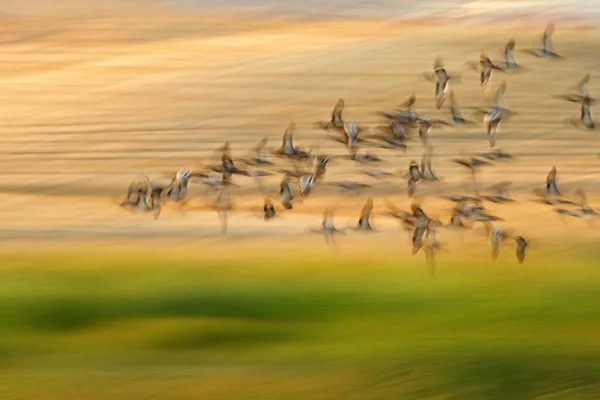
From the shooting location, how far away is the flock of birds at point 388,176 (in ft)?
8.83

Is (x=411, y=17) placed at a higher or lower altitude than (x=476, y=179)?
higher

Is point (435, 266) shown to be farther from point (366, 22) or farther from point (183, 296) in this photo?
point (366, 22)

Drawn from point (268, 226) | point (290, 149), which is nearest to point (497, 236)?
point (268, 226)

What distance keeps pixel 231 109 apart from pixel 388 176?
60 centimetres

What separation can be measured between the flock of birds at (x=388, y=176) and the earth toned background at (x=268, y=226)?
28mm

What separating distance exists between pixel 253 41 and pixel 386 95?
1.60 feet

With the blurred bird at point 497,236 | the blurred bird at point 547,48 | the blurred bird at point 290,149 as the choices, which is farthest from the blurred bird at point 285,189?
the blurred bird at point 547,48

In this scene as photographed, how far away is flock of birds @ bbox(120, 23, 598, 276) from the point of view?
2691 mm

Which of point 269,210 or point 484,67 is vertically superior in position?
point 484,67

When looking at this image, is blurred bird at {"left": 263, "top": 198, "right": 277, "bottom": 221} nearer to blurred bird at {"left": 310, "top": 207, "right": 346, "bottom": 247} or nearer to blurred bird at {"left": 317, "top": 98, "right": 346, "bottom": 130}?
blurred bird at {"left": 310, "top": 207, "right": 346, "bottom": 247}

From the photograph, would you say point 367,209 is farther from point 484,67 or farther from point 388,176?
point 484,67

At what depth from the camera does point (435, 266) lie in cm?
250

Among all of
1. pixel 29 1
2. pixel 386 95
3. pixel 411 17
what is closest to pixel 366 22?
pixel 411 17

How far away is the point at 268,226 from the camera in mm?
2707
